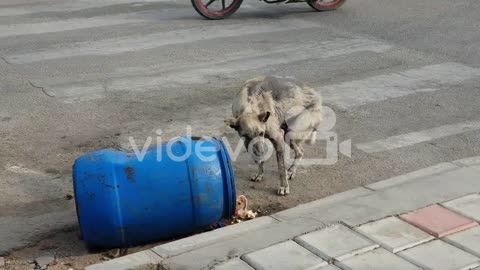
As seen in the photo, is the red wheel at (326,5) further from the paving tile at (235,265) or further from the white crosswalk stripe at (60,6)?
the paving tile at (235,265)

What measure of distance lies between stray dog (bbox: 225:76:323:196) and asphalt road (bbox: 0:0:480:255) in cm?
27

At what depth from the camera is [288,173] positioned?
6.07 metres

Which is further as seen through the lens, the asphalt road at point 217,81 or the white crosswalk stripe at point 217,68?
the white crosswalk stripe at point 217,68

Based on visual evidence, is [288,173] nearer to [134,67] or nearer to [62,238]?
[62,238]

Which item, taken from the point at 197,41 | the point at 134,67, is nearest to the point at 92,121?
the point at 134,67

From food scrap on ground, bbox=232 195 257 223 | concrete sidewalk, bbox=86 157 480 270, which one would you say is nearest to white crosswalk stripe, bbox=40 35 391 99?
food scrap on ground, bbox=232 195 257 223

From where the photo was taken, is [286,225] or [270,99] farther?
[270,99]

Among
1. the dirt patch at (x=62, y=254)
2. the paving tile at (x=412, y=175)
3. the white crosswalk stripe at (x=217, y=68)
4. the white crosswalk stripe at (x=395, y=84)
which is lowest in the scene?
the dirt patch at (x=62, y=254)

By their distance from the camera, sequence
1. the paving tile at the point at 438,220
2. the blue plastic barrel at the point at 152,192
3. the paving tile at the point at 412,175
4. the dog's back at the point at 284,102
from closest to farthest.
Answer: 1. the blue plastic barrel at the point at 152,192
2. the paving tile at the point at 438,220
3. the paving tile at the point at 412,175
4. the dog's back at the point at 284,102

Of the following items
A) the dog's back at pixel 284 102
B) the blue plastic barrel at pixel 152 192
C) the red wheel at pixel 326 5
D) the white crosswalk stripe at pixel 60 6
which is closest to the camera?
the blue plastic barrel at pixel 152 192

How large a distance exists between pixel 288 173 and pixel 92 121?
2161 mm

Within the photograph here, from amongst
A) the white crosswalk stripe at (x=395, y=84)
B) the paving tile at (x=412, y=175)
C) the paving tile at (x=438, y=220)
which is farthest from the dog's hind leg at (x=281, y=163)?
the white crosswalk stripe at (x=395, y=84)

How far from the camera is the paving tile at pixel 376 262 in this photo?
4.39 metres

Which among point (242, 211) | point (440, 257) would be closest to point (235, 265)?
point (242, 211)
